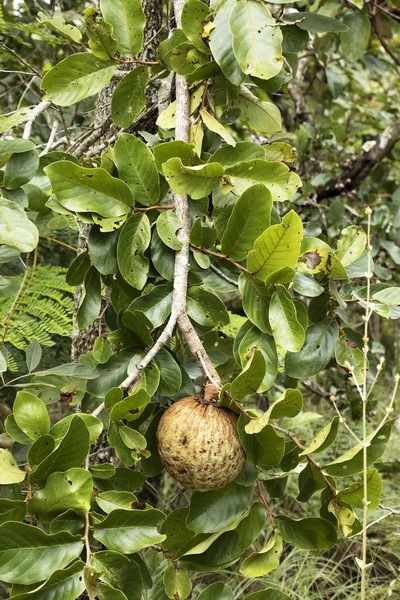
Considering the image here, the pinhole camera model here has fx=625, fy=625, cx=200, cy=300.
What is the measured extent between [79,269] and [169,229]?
177 millimetres

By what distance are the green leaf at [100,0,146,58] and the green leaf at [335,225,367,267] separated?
424 mm

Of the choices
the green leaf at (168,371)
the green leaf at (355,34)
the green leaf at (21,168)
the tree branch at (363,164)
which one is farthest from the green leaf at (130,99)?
the tree branch at (363,164)

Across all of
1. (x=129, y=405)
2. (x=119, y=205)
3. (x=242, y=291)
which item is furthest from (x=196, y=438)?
(x=119, y=205)

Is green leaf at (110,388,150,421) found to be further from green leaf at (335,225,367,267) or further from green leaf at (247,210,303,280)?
green leaf at (335,225,367,267)

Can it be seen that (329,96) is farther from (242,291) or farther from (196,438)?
(196,438)

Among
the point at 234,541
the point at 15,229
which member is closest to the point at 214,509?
the point at 234,541

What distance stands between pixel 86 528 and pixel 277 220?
0.50 metres

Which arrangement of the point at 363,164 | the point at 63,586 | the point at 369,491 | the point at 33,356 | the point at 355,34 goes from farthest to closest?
the point at 363,164 < the point at 355,34 < the point at 33,356 < the point at 369,491 < the point at 63,586

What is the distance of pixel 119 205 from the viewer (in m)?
0.87

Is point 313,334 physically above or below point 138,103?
below

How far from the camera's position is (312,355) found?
3.05 feet

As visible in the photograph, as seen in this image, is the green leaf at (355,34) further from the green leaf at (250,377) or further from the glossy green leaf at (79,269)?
the green leaf at (250,377)

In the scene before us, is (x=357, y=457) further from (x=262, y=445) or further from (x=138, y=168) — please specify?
(x=138, y=168)

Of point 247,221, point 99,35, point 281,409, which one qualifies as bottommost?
point 281,409
